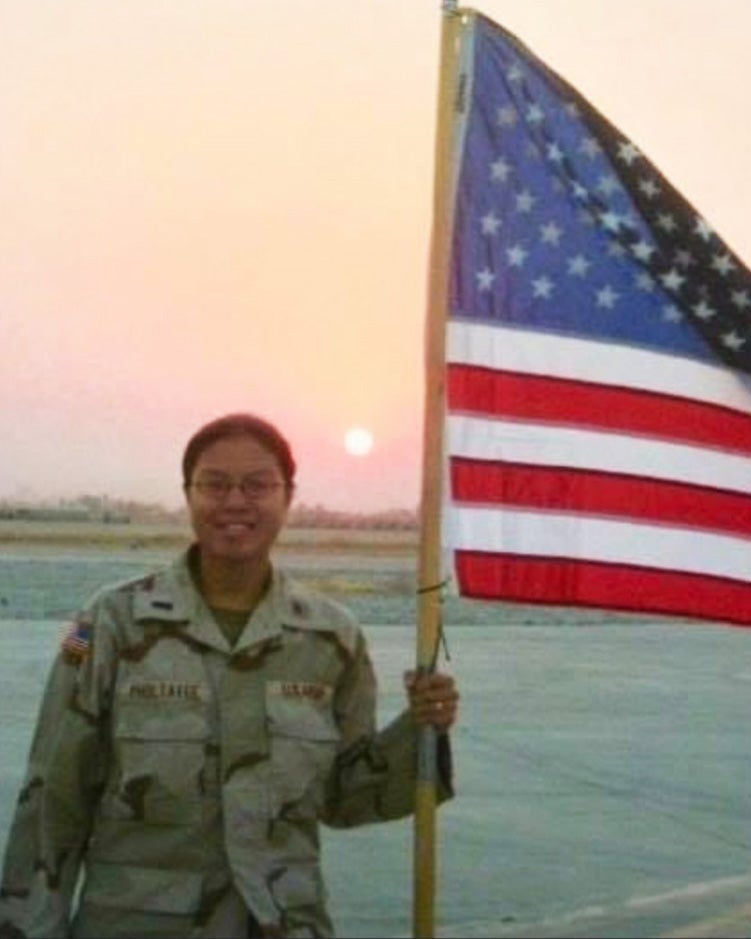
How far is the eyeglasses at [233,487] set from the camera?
4293mm

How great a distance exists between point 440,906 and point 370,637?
14.9 metres

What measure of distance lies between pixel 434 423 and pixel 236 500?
68 cm

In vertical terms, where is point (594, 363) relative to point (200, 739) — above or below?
above

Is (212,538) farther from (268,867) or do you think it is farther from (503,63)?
(503,63)

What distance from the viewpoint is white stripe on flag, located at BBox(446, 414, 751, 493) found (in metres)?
4.96

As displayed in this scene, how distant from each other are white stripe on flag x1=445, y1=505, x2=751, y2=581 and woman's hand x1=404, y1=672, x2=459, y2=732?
518 millimetres

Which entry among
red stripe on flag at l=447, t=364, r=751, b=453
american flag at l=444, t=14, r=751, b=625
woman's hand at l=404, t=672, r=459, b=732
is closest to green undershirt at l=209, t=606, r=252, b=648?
woman's hand at l=404, t=672, r=459, b=732

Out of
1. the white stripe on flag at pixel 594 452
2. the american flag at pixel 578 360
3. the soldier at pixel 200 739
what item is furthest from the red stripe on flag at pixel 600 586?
the soldier at pixel 200 739

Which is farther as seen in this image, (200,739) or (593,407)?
(593,407)

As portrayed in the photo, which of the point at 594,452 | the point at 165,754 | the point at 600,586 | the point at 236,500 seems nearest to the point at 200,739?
the point at 165,754

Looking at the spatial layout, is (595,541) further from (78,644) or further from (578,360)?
(78,644)

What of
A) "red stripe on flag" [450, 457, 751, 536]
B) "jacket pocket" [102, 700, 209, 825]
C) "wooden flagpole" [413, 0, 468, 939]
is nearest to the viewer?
"jacket pocket" [102, 700, 209, 825]

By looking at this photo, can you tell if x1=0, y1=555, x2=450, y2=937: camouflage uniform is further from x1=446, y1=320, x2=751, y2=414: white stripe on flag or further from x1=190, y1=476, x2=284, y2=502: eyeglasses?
x1=446, y1=320, x2=751, y2=414: white stripe on flag

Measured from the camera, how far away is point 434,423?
4.79 metres
